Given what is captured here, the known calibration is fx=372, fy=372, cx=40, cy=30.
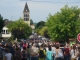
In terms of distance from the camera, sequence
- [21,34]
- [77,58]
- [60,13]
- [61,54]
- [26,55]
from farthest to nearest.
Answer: [21,34] < [60,13] < [26,55] < [61,54] < [77,58]

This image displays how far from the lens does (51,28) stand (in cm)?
7506

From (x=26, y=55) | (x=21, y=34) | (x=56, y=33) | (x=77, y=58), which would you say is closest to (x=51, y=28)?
(x=56, y=33)

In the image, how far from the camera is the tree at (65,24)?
7356cm

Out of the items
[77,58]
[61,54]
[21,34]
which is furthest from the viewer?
[21,34]

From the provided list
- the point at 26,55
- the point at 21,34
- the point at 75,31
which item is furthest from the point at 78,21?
the point at 26,55

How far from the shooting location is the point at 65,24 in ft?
244

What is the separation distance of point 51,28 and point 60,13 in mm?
3682

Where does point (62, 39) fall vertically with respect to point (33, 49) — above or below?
below

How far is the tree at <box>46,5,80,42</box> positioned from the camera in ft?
241

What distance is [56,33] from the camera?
A: 74375 mm

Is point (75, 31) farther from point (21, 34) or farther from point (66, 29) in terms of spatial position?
point (21, 34)

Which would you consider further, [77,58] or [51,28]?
[51,28]

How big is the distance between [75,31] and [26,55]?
52433mm

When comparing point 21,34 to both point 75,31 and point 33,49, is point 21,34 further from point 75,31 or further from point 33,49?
point 33,49
